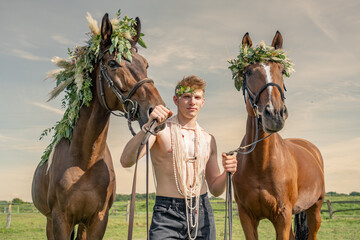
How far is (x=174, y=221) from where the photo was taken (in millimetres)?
2986

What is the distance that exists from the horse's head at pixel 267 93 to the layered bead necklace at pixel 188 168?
45.6 inches

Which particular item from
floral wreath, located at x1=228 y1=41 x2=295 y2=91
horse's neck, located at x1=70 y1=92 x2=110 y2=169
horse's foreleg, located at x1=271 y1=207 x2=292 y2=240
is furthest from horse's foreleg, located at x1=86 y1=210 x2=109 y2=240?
floral wreath, located at x1=228 y1=41 x2=295 y2=91

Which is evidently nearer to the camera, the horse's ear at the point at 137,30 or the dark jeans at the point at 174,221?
the dark jeans at the point at 174,221

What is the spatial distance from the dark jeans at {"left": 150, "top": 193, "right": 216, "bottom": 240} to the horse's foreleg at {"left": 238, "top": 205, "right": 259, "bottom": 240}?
1683mm

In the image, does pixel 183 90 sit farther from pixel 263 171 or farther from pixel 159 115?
pixel 263 171

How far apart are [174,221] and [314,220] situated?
5.08m

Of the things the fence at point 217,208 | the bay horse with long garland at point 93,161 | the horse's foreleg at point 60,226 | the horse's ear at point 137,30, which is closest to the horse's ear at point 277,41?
the horse's ear at point 137,30

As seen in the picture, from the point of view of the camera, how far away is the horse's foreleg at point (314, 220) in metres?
6.99

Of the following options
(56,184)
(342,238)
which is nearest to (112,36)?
(56,184)

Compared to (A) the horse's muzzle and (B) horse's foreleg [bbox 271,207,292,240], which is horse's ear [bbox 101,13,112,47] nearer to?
(A) the horse's muzzle

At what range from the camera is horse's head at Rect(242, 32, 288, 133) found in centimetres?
405

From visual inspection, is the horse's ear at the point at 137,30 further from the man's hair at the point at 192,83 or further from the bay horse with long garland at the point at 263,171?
the bay horse with long garland at the point at 263,171

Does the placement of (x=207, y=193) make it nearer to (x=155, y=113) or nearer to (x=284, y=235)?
(x=155, y=113)

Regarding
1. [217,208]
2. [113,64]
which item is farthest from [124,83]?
[217,208]
